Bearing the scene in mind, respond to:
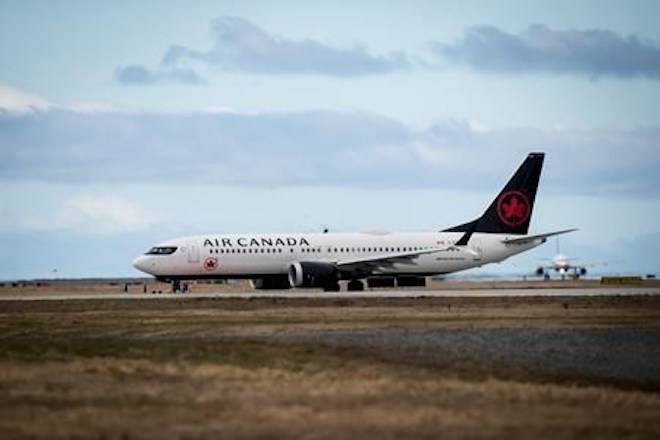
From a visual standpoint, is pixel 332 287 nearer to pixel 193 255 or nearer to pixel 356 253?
pixel 356 253

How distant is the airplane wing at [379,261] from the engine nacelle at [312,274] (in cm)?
112

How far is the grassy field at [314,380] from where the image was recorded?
2088 centimetres

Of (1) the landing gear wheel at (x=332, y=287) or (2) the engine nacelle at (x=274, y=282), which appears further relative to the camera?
(2) the engine nacelle at (x=274, y=282)

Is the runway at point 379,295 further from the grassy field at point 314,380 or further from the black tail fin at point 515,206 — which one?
the grassy field at point 314,380

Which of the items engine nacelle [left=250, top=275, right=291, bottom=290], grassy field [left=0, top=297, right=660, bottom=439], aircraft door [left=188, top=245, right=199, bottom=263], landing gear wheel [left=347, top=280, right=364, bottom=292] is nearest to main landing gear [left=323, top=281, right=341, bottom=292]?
landing gear wheel [left=347, top=280, right=364, bottom=292]

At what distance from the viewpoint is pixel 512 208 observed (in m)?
88.6

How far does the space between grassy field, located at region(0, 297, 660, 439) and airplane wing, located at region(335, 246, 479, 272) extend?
31.6m

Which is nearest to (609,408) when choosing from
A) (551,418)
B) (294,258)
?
(551,418)

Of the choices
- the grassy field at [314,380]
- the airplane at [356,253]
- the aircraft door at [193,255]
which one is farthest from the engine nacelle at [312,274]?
the grassy field at [314,380]

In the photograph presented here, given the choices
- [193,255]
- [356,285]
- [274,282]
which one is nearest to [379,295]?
[356,285]

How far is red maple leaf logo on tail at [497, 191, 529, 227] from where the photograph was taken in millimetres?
88375

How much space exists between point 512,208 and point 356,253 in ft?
36.2

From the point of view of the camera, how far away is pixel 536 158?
90.0 m

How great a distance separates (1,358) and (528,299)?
3697 cm
